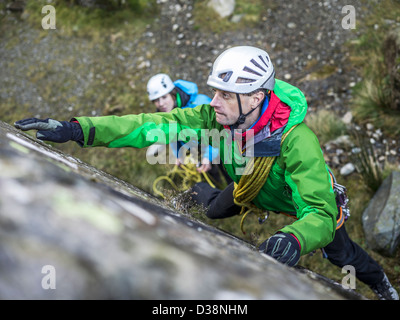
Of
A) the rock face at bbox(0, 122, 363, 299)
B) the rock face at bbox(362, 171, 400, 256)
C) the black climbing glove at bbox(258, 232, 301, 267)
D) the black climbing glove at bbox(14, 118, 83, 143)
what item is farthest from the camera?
the rock face at bbox(362, 171, 400, 256)

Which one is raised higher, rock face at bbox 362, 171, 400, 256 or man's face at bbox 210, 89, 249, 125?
man's face at bbox 210, 89, 249, 125

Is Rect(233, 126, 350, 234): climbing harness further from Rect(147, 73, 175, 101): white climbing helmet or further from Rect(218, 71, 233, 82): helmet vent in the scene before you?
Rect(147, 73, 175, 101): white climbing helmet

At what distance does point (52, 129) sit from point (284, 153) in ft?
6.24

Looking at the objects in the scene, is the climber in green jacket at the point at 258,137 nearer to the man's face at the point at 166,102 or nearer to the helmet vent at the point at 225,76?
the helmet vent at the point at 225,76

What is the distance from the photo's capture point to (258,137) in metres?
3.10

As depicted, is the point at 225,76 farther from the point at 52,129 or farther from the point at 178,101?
the point at 178,101

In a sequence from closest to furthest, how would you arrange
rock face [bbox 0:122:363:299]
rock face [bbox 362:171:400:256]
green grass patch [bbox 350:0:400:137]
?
rock face [bbox 0:122:363:299]
rock face [bbox 362:171:400:256]
green grass patch [bbox 350:0:400:137]

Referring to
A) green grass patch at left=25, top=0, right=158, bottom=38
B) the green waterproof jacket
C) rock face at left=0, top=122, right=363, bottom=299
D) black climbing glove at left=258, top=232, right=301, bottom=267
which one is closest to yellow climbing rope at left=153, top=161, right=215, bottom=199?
the green waterproof jacket

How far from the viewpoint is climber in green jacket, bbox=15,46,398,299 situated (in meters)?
2.67

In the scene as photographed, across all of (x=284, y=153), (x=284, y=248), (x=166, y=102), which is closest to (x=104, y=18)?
(x=166, y=102)

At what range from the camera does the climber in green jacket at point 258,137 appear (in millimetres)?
2670

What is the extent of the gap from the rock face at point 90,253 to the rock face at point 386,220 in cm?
383
